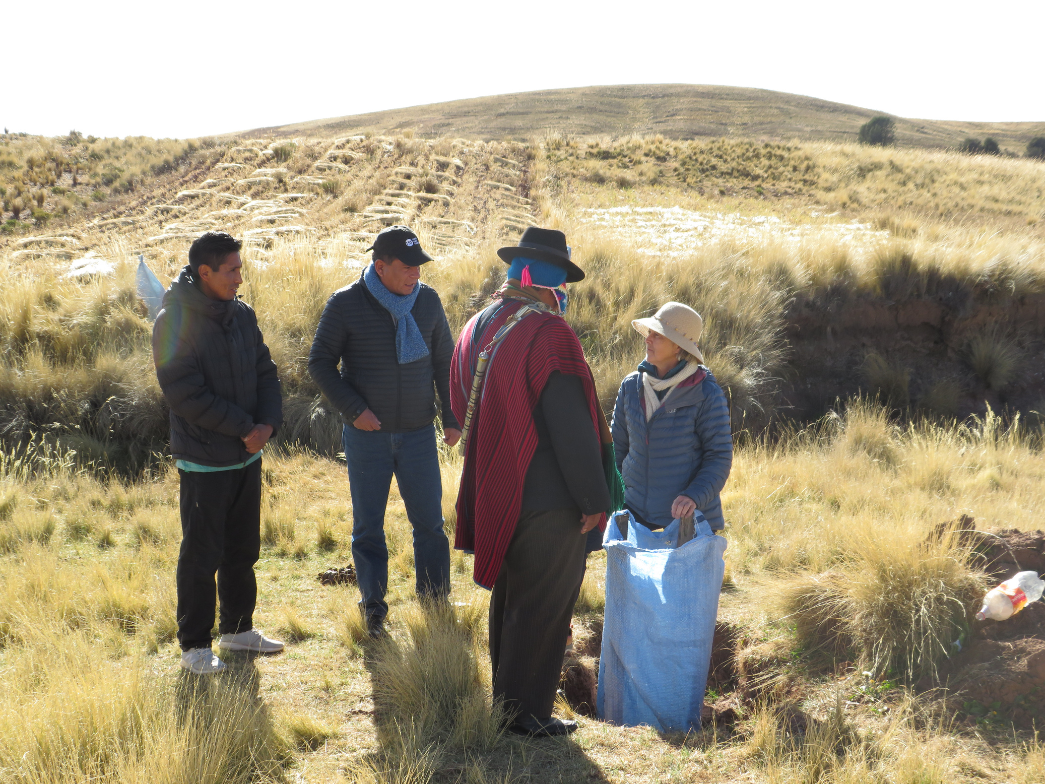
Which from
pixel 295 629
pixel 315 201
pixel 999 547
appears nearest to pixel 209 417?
pixel 295 629

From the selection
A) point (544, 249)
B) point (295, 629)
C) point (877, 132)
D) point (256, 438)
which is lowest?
point (295, 629)

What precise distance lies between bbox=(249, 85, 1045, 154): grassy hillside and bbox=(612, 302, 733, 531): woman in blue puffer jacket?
52.1m

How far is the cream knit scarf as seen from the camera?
3.62 m

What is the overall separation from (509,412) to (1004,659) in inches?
101

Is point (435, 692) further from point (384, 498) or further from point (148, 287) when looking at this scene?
point (148, 287)

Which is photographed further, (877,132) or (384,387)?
(877,132)

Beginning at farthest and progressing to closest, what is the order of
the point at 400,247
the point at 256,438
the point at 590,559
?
the point at 590,559
the point at 400,247
the point at 256,438

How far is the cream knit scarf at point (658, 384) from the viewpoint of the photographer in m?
3.62

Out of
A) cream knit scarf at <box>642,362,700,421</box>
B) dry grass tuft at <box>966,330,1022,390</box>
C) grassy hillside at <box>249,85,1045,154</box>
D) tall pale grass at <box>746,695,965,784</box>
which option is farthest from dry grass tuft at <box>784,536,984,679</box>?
grassy hillside at <box>249,85,1045,154</box>

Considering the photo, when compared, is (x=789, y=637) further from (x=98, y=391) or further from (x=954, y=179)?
(x=954, y=179)

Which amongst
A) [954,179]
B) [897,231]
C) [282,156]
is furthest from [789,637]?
[954,179]

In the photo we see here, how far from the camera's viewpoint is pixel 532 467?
2951 millimetres

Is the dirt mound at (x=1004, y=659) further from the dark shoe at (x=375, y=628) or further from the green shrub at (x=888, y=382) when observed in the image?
the green shrub at (x=888, y=382)

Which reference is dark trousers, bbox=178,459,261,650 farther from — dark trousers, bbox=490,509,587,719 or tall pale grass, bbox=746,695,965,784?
tall pale grass, bbox=746,695,965,784
